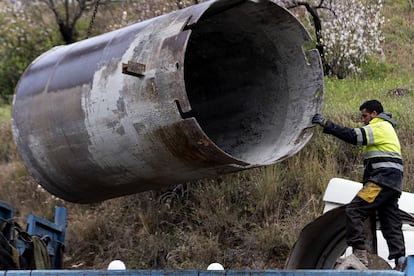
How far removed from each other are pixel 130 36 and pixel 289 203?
15.5 feet

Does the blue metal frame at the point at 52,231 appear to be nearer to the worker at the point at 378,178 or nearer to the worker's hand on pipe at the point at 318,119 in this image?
the worker at the point at 378,178

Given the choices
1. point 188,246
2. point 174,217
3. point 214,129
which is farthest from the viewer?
point 174,217

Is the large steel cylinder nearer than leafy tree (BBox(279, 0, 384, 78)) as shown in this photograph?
Yes

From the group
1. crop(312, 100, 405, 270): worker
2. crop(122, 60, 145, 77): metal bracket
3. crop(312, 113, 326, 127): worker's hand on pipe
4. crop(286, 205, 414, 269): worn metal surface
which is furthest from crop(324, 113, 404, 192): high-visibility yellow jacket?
crop(122, 60, 145, 77): metal bracket

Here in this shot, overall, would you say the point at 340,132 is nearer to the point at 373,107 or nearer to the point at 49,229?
the point at 373,107

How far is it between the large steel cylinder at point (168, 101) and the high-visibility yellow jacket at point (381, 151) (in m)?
0.88

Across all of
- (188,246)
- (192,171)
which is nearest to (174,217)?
(188,246)

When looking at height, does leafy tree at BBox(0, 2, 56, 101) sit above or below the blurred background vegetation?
above

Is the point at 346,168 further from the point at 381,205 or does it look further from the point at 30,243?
the point at 30,243

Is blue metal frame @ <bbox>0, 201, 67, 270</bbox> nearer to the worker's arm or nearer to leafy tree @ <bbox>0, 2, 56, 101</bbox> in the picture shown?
the worker's arm

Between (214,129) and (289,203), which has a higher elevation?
(214,129)

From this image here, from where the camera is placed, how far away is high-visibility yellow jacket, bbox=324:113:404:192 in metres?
5.12

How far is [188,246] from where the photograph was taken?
8.10 meters

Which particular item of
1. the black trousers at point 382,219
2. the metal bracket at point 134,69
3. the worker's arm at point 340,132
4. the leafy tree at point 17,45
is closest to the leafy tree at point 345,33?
the worker's arm at point 340,132
